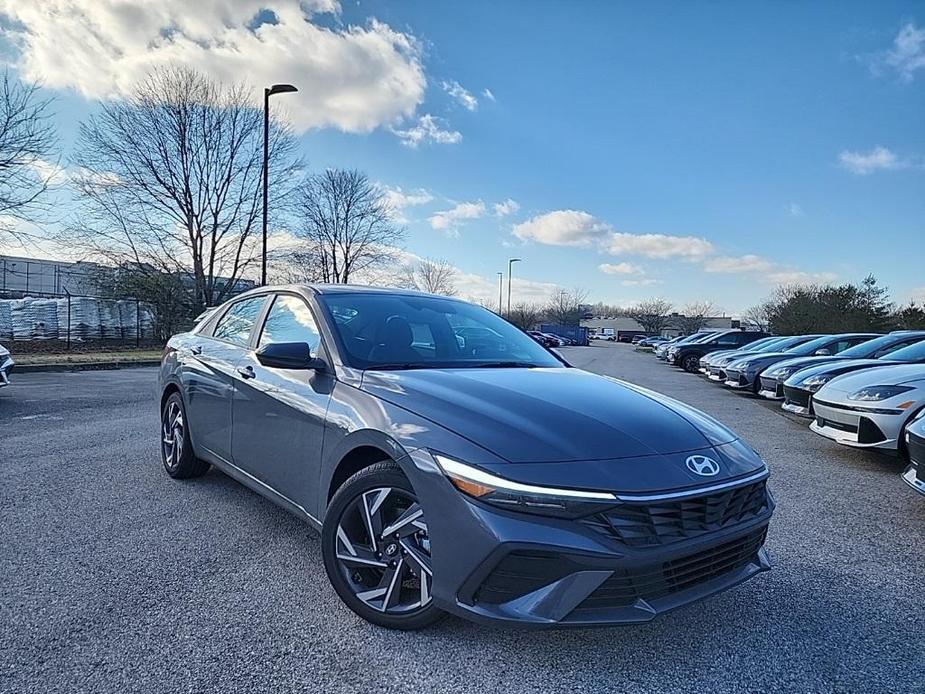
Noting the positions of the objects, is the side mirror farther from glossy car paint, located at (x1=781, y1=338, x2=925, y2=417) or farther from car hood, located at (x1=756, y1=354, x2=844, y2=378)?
car hood, located at (x1=756, y1=354, x2=844, y2=378)

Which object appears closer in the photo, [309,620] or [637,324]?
[309,620]

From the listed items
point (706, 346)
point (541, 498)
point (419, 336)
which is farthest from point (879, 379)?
point (706, 346)

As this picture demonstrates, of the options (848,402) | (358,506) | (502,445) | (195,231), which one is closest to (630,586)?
(502,445)

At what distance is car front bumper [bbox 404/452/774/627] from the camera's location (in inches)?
77.6

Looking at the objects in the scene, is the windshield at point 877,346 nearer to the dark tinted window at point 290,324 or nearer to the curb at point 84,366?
the dark tinted window at point 290,324

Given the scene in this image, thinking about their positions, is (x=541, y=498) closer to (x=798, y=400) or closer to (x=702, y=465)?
(x=702, y=465)

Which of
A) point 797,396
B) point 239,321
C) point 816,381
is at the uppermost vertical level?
point 239,321

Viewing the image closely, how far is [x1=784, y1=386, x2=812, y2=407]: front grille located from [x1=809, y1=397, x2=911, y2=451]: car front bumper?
5.89ft

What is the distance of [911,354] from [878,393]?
9.26ft

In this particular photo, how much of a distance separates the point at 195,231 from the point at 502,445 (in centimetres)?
2692

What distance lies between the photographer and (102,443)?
5.84m

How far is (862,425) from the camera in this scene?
5449mm

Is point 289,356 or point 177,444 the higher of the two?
point 289,356

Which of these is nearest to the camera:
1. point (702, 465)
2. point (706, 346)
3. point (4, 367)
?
point (702, 465)
